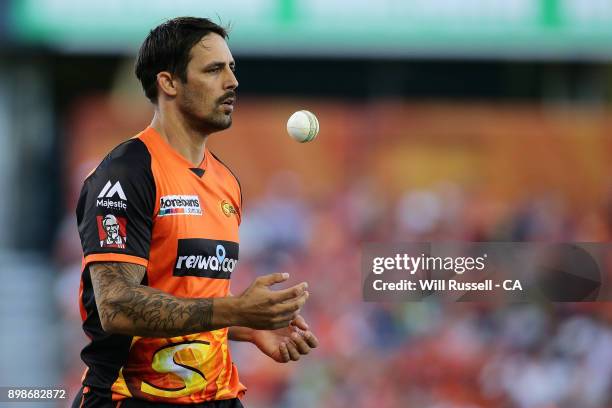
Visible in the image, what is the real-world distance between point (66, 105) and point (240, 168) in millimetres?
3234

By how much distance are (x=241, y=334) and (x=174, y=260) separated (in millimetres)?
856

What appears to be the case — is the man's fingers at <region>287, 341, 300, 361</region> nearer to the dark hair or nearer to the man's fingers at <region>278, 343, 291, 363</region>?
the man's fingers at <region>278, 343, 291, 363</region>

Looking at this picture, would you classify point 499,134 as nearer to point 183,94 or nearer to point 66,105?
point 66,105

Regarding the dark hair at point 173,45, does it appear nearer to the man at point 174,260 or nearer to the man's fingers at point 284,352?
the man at point 174,260

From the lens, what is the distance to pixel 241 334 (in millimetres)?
4984

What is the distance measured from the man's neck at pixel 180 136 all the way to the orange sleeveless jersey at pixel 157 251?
0.06 meters

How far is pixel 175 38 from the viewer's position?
4566 millimetres

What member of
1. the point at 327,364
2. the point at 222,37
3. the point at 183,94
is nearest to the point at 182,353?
the point at 183,94

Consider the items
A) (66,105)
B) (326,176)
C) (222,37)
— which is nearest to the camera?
(222,37)

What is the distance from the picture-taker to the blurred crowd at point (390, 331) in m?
12.0

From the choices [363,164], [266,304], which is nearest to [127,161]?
[266,304]

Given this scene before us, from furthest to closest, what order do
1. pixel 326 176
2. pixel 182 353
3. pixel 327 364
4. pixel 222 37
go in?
1. pixel 326 176
2. pixel 327 364
3. pixel 222 37
4. pixel 182 353

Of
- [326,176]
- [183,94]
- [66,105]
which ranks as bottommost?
[183,94]

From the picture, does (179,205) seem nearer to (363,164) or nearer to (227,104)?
(227,104)
